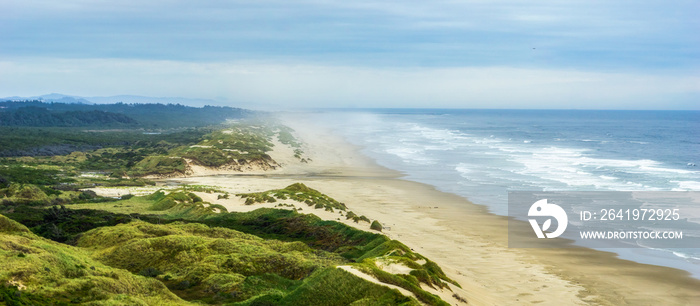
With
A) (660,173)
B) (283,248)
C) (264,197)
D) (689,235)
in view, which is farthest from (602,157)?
(283,248)

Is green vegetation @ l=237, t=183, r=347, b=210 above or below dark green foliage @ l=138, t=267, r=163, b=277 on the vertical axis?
below

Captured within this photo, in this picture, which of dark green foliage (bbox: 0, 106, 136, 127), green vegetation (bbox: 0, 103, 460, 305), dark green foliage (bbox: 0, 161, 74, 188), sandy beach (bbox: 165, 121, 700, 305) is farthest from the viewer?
dark green foliage (bbox: 0, 106, 136, 127)

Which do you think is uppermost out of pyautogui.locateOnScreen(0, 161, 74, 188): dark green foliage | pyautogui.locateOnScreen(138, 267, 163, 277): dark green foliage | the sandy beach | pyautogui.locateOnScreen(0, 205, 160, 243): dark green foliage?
pyautogui.locateOnScreen(138, 267, 163, 277): dark green foliage

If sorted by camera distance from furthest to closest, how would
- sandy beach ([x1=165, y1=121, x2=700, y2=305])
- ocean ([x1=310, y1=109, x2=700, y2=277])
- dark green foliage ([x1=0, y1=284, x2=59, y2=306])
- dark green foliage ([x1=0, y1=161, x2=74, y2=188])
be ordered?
dark green foliage ([x1=0, y1=161, x2=74, y2=188])
ocean ([x1=310, y1=109, x2=700, y2=277])
sandy beach ([x1=165, y1=121, x2=700, y2=305])
dark green foliage ([x1=0, y1=284, x2=59, y2=306])

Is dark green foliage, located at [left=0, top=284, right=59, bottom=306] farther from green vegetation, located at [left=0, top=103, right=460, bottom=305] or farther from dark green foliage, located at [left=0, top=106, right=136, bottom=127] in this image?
dark green foliage, located at [left=0, top=106, right=136, bottom=127]

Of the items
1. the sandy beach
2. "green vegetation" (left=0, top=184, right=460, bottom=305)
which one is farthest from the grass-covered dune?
the sandy beach

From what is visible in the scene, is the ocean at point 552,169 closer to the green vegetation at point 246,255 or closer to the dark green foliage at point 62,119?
the green vegetation at point 246,255

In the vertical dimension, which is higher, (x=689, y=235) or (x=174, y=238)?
(x=174, y=238)

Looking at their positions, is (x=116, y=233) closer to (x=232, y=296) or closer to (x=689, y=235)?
(x=232, y=296)
